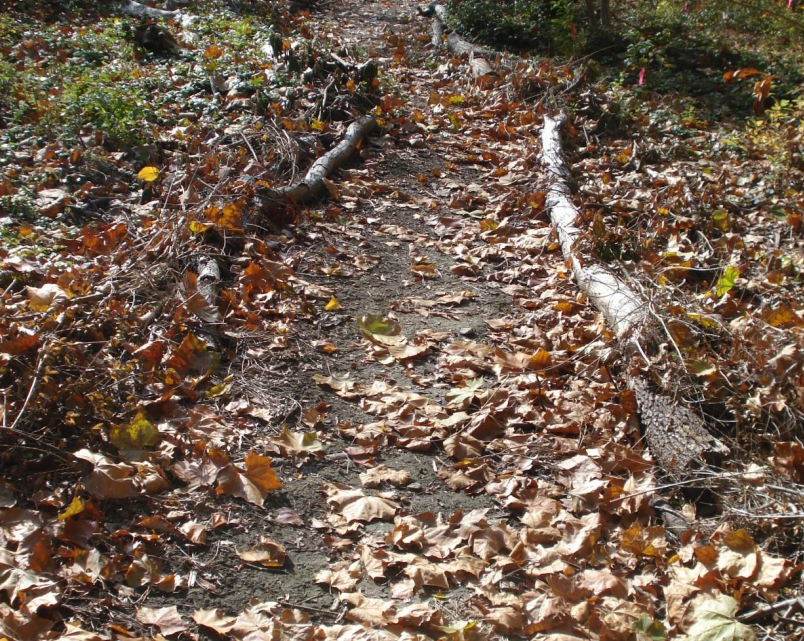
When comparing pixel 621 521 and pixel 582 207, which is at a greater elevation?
pixel 582 207

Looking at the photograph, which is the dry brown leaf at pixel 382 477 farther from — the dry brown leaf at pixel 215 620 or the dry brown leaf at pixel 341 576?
the dry brown leaf at pixel 215 620

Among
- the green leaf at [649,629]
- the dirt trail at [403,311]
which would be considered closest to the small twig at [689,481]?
the dirt trail at [403,311]

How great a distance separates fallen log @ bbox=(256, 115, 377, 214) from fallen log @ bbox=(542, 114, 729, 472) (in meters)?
2.11

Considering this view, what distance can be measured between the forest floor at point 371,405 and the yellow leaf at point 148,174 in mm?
54

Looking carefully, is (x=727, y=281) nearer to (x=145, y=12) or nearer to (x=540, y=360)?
(x=540, y=360)

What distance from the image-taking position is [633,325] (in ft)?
13.5

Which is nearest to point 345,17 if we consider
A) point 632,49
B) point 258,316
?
point 632,49

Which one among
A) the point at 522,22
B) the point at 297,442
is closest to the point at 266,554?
the point at 297,442

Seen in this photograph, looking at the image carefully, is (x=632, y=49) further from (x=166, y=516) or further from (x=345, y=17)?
(x=166, y=516)

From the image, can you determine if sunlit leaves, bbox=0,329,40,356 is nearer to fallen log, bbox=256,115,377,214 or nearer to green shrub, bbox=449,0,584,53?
fallen log, bbox=256,115,377,214

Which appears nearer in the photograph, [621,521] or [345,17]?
[621,521]

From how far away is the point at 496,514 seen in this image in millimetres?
3342

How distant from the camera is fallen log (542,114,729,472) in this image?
3406 millimetres

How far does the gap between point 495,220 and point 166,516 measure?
428 centimetres
